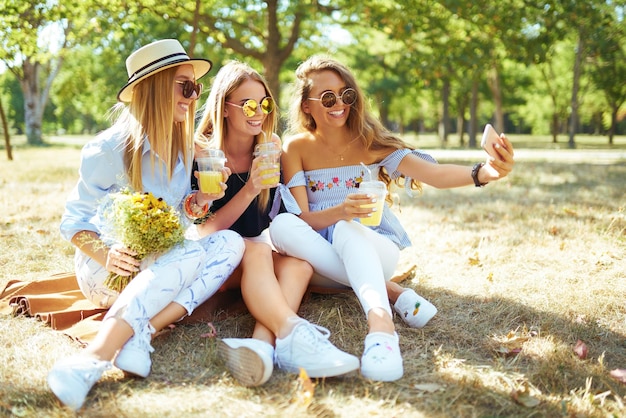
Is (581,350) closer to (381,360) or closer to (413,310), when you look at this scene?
(413,310)

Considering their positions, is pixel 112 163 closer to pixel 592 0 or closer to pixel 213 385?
pixel 213 385

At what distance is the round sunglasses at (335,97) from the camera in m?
3.28

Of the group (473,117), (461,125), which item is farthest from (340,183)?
(461,125)

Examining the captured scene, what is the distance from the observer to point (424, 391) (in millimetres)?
2299

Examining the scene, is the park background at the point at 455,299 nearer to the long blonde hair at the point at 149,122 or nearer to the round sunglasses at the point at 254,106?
the long blonde hair at the point at 149,122

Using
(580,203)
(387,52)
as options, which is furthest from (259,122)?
(387,52)

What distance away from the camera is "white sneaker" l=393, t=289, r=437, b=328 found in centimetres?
305

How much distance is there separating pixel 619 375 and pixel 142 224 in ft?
7.04

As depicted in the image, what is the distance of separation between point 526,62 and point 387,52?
10321mm

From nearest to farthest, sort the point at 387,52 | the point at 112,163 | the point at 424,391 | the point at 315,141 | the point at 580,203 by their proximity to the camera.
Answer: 1. the point at 424,391
2. the point at 112,163
3. the point at 315,141
4. the point at 580,203
5. the point at 387,52

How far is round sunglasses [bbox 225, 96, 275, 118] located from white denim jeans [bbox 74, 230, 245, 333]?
0.71 m

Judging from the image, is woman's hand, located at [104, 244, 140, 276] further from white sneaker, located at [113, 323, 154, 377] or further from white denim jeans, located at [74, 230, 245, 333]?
white sneaker, located at [113, 323, 154, 377]

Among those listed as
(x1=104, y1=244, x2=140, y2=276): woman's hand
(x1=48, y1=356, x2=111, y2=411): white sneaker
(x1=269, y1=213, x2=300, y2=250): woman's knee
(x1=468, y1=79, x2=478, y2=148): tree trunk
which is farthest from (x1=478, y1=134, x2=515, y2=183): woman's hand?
(x1=468, y1=79, x2=478, y2=148): tree trunk

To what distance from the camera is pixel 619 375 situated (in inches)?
95.4
